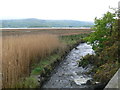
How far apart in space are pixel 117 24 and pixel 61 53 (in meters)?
4.09

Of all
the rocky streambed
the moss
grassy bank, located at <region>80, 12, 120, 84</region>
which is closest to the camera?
the moss

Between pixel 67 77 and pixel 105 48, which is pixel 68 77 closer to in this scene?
pixel 67 77

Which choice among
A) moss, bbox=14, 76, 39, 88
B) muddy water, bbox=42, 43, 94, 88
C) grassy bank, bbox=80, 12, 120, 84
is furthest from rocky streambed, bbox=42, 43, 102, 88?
moss, bbox=14, 76, 39, 88

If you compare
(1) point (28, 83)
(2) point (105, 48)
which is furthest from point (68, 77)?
(1) point (28, 83)

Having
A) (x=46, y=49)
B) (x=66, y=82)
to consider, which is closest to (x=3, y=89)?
(x=66, y=82)

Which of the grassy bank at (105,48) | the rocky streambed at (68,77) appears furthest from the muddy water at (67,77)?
the grassy bank at (105,48)

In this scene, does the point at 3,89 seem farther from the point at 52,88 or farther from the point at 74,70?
the point at 74,70

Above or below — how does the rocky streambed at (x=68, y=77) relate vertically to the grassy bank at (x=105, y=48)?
below

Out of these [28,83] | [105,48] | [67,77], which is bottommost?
[67,77]

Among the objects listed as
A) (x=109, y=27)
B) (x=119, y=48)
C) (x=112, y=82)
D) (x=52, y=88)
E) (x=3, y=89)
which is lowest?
(x=52, y=88)

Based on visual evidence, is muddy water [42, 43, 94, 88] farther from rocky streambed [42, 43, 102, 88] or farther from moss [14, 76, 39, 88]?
moss [14, 76, 39, 88]

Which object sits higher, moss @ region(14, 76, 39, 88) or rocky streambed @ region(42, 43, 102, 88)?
moss @ region(14, 76, 39, 88)

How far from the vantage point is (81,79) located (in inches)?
194

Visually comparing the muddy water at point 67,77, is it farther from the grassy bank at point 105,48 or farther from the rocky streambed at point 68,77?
the grassy bank at point 105,48
